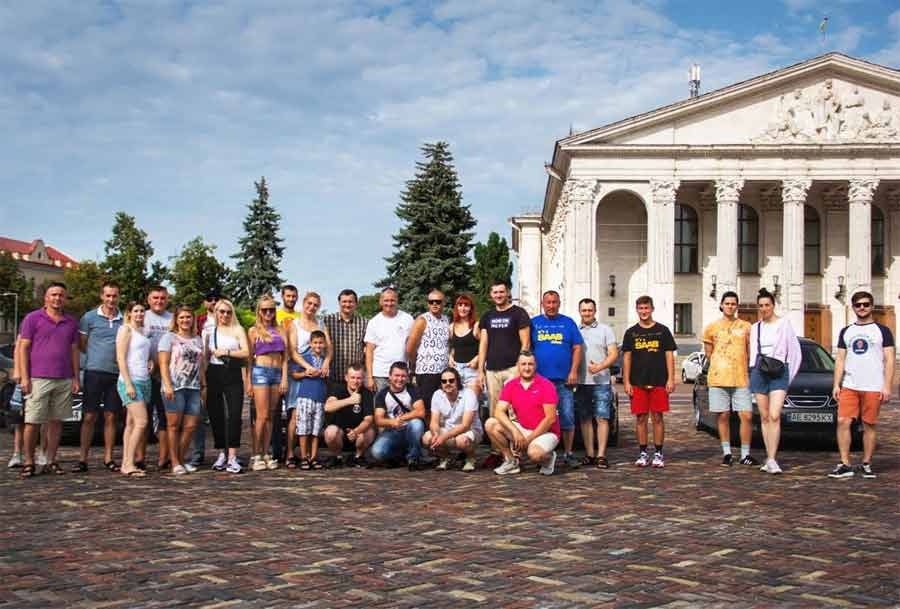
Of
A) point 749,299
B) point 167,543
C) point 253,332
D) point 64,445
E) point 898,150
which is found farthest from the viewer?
point 749,299

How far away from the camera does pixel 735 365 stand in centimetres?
1074

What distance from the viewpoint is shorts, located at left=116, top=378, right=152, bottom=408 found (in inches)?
389

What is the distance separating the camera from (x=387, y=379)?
10969mm

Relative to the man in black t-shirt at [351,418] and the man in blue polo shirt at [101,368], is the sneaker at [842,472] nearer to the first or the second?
the man in black t-shirt at [351,418]

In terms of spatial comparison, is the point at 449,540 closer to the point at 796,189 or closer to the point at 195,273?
the point at 796,189

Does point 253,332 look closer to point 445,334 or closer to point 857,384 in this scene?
point 445,334

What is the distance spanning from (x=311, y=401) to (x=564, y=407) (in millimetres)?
2867

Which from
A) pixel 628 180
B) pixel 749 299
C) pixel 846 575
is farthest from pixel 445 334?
pixel 749 299

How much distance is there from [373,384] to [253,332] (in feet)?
5.10

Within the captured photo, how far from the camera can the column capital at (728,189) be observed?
44125 millimetres

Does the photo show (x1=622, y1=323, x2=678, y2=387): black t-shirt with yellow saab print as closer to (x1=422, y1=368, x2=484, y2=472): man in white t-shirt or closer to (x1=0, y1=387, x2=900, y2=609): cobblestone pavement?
(x1=0, y1=387, x2=900, y2=609): cobblestone pavement

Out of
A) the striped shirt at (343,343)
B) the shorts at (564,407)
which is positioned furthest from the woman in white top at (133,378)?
the shorts at (564,407)

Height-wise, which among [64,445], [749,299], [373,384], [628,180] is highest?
[628,180]

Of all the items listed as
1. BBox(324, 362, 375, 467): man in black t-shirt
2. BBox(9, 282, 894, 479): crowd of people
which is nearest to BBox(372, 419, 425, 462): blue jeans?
BBox(9, 282, 894, 479): crowd of people
